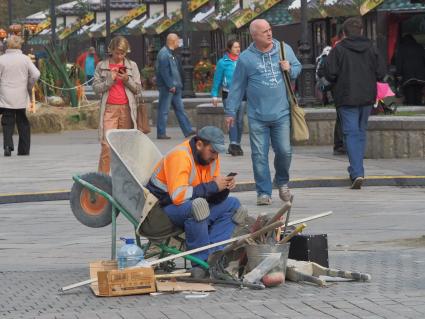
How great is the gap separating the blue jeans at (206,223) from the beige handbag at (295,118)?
15.3 feet

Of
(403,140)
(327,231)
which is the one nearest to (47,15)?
(403,140)

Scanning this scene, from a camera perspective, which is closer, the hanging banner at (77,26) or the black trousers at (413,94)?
the black trousers at (413,94)

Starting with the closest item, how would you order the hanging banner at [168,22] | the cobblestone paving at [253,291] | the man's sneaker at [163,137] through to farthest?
1. the cobblestone paving at [253,291]
2. the man's sneaker at [163,137]
3. the hanging banner at [168,22]

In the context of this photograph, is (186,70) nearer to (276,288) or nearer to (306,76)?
(306,76)

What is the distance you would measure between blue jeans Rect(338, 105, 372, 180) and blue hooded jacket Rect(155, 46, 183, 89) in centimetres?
952

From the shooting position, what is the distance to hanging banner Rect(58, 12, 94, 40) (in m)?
83.0

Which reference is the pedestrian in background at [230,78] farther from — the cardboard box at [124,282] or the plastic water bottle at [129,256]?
the cardboard box at [124,282]

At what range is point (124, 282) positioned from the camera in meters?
9.02

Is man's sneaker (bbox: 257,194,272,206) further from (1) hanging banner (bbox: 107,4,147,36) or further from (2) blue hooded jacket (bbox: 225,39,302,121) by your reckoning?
(1) hanging banner (bbox: 107,4,147,36)

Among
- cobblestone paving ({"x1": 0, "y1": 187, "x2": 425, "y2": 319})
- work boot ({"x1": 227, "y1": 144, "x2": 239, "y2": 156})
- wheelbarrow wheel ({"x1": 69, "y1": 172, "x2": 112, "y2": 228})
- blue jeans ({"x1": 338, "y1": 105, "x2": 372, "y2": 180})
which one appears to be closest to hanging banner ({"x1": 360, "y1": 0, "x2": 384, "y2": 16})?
work boot ({"x1": 227, "y1": 144, "x2": 239, "y2": 156})

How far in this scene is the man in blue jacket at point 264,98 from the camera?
47.7 ft

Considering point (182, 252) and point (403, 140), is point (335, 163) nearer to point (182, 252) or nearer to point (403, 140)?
point (403, 140)

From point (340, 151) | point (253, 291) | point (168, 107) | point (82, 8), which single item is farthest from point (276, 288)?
point (82, 8)

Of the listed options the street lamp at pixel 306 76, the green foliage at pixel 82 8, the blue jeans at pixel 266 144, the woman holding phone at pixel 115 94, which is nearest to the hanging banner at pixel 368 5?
the street lamp at pixel 306 76
